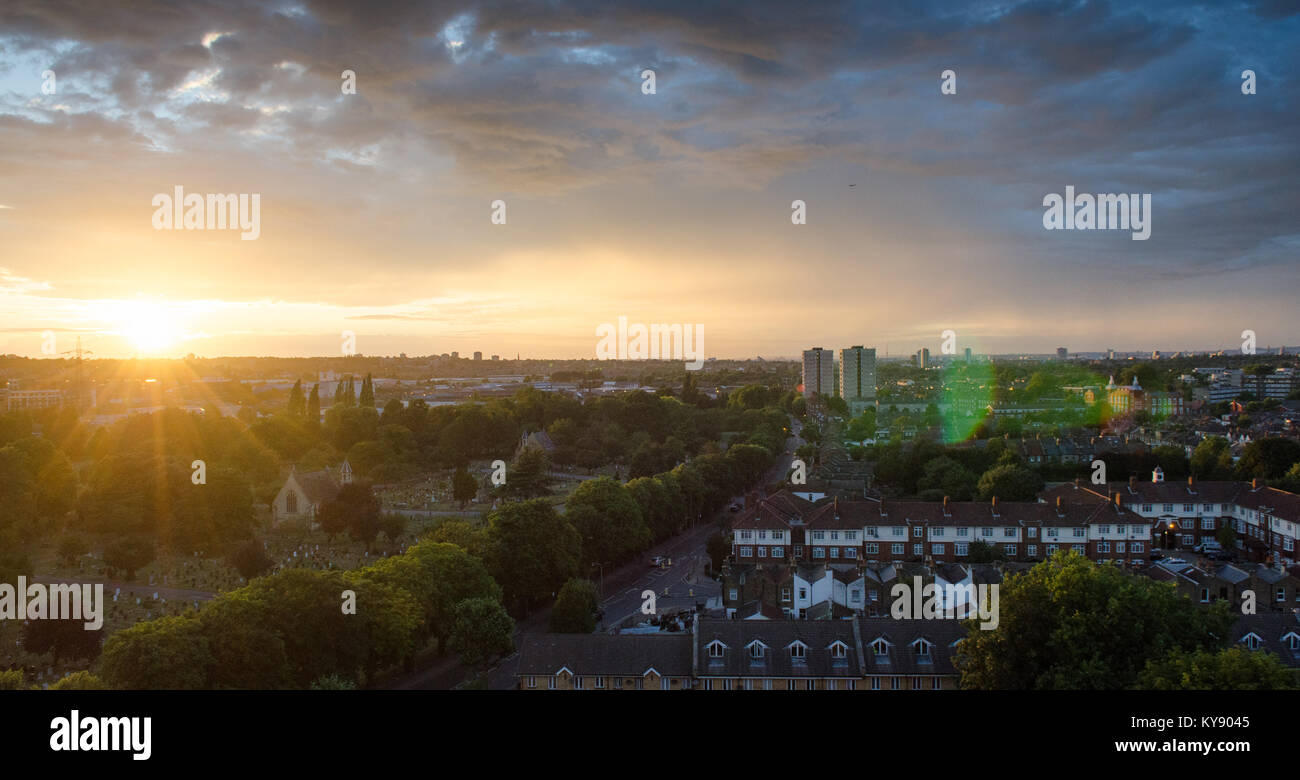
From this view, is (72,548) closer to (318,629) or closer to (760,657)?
(318,629)

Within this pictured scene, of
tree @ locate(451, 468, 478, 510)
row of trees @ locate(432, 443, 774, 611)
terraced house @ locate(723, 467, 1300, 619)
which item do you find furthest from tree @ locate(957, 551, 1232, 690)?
tree @ locate(451, 468, 478, 510)

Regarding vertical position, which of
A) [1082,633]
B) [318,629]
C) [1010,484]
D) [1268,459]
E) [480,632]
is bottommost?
[480,632]

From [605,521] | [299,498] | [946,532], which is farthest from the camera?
[299,498]

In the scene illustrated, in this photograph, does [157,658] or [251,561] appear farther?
[251,561]

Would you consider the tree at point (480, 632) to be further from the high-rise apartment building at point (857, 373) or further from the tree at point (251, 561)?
the high-rise apartment building at point (857, 373)

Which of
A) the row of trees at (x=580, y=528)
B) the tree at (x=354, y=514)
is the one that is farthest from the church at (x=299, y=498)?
the row of trees at (x=580, y=528)

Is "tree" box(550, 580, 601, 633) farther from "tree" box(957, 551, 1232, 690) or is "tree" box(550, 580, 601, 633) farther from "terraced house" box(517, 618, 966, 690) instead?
"tree" box(957, 551, 1232, 690)

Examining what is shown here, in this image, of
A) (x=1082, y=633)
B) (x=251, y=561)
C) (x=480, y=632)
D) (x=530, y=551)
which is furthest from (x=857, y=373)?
(x=1082, y=633)
